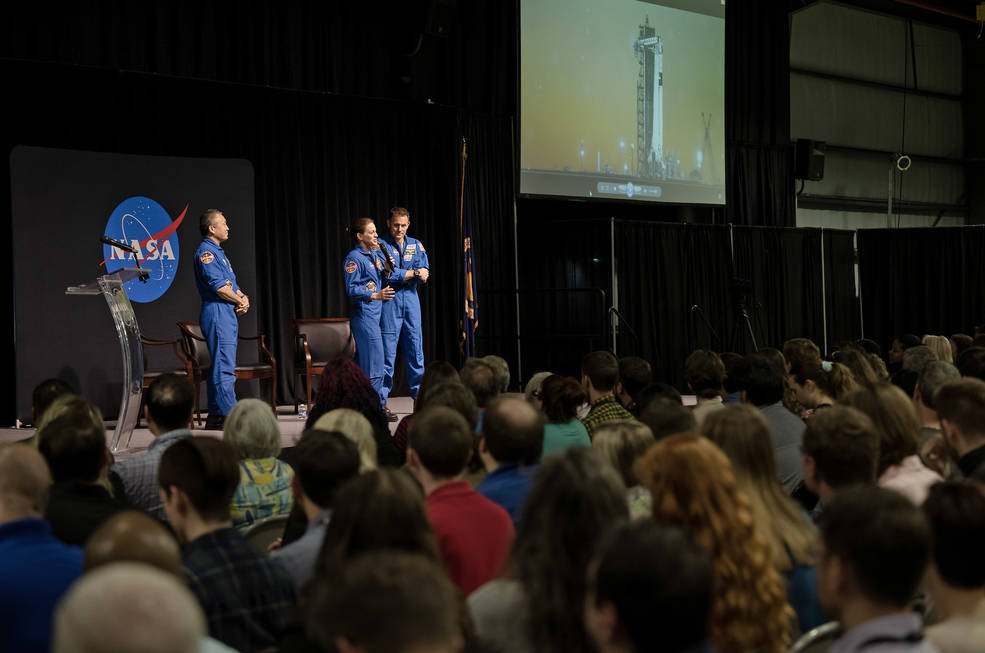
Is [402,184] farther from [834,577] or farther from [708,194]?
[834,577]

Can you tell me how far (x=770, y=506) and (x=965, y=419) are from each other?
0.94 metres

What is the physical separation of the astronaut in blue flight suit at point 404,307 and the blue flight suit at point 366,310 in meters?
0.14

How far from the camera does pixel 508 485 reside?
2.54 meters

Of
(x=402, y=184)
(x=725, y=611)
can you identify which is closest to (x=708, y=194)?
(x=402, y=184)

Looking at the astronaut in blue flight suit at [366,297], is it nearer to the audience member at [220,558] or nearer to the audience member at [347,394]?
the audience member at [347,394]

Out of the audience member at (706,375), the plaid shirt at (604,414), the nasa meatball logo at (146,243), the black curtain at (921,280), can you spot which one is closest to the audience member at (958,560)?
the plaid shirt at (604,414)

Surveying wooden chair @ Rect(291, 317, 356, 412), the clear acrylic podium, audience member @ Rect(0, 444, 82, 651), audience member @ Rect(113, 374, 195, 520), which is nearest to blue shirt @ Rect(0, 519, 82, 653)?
audience member @ Rect(0, 444, 82, 651)

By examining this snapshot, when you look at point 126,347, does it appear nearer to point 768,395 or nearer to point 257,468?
point 257,468

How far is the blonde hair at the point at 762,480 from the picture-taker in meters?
2.02

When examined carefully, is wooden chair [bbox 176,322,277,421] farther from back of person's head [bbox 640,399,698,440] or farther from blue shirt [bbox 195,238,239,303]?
back of person's head [bbox 640,399,698,440]

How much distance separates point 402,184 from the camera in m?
9.22

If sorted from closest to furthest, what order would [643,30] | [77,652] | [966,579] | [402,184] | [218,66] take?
[77,652] < [966,579] < [218,66] < [402,184] < [643,30]

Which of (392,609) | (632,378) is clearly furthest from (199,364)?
(392,609)

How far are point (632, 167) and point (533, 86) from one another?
4.80 feet
